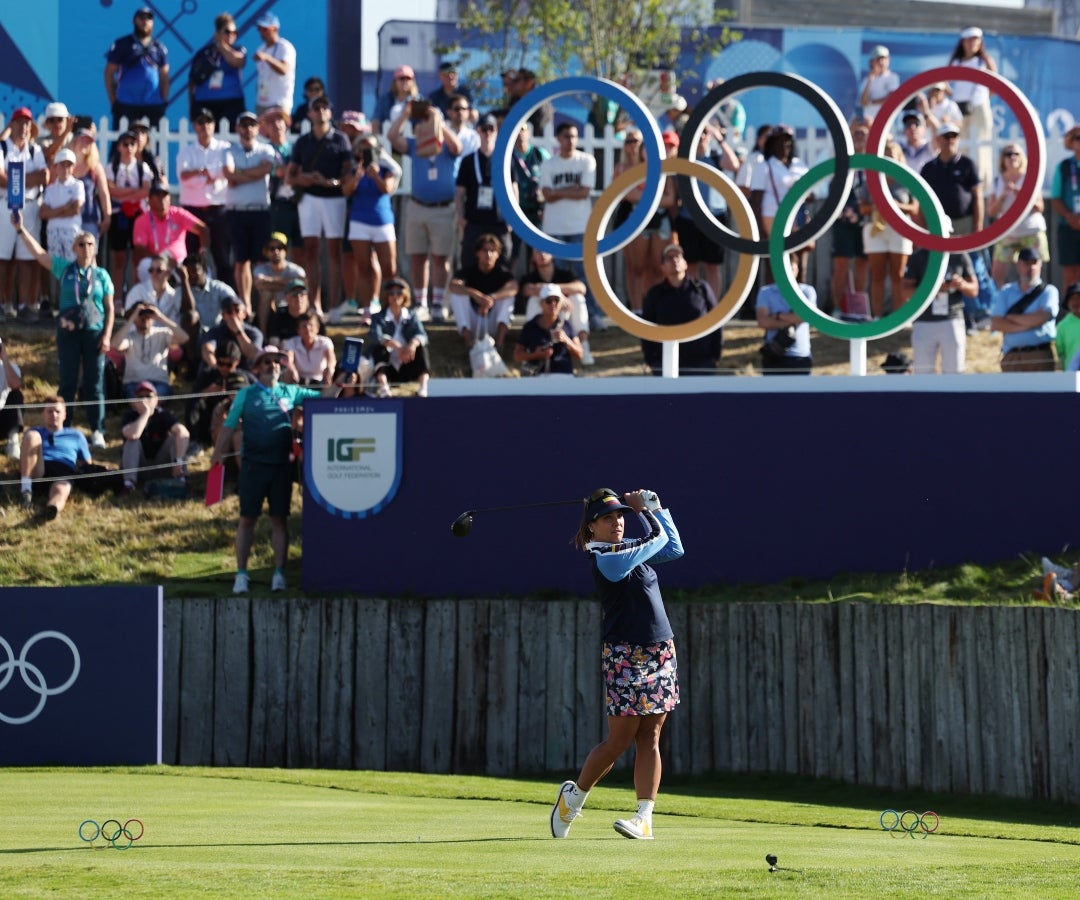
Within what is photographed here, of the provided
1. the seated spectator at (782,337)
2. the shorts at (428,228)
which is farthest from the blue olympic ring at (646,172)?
the shorts at (428,228)

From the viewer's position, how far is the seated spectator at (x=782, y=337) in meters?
16.7

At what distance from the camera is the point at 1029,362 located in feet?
53.7

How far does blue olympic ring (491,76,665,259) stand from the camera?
49.5 feet

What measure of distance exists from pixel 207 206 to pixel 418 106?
7.55 feet

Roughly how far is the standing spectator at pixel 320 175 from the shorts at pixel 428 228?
28.8 inches

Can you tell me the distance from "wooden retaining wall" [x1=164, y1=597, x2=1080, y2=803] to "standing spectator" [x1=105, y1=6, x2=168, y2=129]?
8.90 metres

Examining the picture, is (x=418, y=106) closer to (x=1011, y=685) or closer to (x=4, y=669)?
(x=4, y=669)

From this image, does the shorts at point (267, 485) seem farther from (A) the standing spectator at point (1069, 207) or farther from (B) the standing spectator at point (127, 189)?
(A) the standing spectator at point (1069, 207)

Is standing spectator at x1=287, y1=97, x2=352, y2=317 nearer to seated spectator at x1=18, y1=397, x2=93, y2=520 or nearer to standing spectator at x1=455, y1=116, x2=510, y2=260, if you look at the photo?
standing spectator at x1=455, y1=116, x2=510, y2=260

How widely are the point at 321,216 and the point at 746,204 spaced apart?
558 cm

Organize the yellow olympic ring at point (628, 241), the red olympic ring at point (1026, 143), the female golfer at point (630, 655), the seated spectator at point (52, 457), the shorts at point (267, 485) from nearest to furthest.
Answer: the female golfer at point (630, 655) → the red olympic ring at point (1026, 143) → the shorts at point (267, 485) → the yellow olympic ring at point (628, 241) → the seated spectator at point (52, 457)

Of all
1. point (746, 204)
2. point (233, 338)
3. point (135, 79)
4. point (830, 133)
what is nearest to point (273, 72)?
point (135, 79)

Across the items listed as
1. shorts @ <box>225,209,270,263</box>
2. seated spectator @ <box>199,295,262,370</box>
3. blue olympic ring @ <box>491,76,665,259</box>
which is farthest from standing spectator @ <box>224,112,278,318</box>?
blue olympic ring @ <box>491,76,665,259</box>

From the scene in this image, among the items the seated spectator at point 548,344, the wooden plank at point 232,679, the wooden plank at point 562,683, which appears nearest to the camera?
the wooden plank at point 562,683
